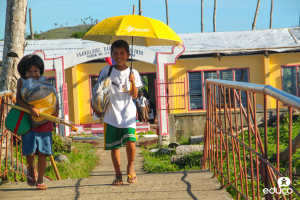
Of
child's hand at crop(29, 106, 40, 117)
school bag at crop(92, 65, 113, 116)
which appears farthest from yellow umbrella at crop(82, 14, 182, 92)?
child's hand at crop(29, 106, 40, 117)

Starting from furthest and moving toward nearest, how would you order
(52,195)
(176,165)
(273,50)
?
1. (273,50)
2. (176,165)
3. (52,195)

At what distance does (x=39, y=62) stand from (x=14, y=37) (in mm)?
2945

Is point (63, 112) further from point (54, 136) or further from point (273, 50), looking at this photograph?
point (273, 50)

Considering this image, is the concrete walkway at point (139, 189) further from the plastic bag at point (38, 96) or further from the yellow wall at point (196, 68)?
the yellow wall at point (196, 68)

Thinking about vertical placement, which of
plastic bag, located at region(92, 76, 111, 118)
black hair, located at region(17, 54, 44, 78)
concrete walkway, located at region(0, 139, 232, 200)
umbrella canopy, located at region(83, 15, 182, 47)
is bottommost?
concrete walkway, located at region(0, 139, 232, 200)

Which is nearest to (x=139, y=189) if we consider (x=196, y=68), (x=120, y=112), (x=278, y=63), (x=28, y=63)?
(x=120, y=112)

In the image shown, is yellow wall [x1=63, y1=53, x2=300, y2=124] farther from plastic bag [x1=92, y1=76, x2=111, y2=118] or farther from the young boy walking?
plastic bag [x1=92, y1=76, x2=111, y2=118]

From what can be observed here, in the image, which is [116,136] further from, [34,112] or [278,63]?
[278,63]

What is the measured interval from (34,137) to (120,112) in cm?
93

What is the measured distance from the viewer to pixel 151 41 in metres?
4.65

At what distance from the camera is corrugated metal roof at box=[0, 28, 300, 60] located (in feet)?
46.9

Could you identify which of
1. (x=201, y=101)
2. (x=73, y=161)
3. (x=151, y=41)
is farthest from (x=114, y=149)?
(x=201, y=101)

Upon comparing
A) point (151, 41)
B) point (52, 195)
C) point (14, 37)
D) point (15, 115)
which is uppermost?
point (14, 37)

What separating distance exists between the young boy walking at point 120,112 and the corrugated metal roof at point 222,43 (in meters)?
10.2
